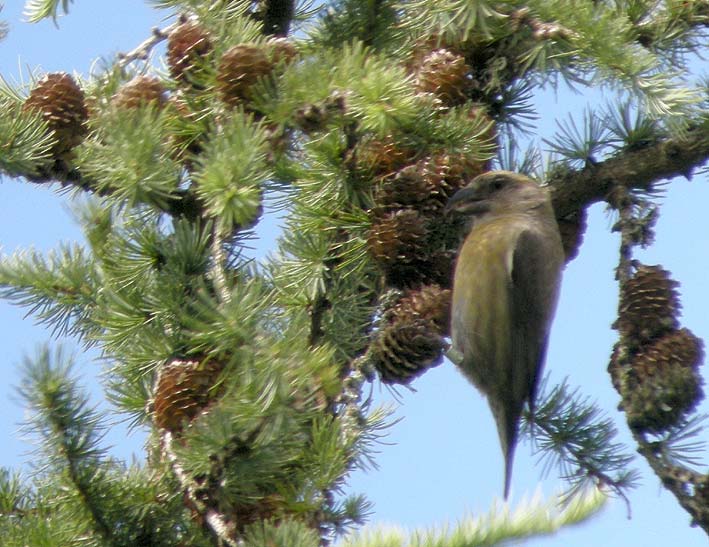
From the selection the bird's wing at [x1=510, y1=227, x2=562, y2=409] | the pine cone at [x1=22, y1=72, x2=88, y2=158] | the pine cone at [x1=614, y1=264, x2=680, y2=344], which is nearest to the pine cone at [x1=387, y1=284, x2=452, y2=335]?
the pine cone at [x1=614, y1=264, x2=680, y2=344]

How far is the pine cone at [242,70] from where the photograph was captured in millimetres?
2217

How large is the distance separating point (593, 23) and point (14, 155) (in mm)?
1356

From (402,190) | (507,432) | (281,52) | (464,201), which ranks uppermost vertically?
(281,52)

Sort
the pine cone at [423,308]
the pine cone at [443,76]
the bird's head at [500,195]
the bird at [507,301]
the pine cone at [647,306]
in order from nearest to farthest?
the pine cone at [647,306] → the pine cone at [423,308] → the pine cone at [443,76] → the bird's head at [500,195] → the bird at [507,301]

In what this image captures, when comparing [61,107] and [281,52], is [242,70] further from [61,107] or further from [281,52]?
[61,107]

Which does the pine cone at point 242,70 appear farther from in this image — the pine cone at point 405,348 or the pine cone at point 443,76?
the pine cone at point 405,348

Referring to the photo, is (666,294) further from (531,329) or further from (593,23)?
(531,329)

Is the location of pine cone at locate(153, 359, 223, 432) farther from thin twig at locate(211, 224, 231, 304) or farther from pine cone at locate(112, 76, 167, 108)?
pine cone at locate(112, 76, 167, 108)

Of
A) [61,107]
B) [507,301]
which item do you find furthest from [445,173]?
[507,301]

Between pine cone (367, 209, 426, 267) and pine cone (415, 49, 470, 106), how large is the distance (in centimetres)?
35

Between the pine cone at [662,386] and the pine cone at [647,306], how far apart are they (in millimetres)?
65

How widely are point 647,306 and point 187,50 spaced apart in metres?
1.28

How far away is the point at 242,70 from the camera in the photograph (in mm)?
2219

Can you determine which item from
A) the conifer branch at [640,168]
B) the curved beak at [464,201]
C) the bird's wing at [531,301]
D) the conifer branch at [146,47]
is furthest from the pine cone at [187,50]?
the bird's wing at [531,301]
